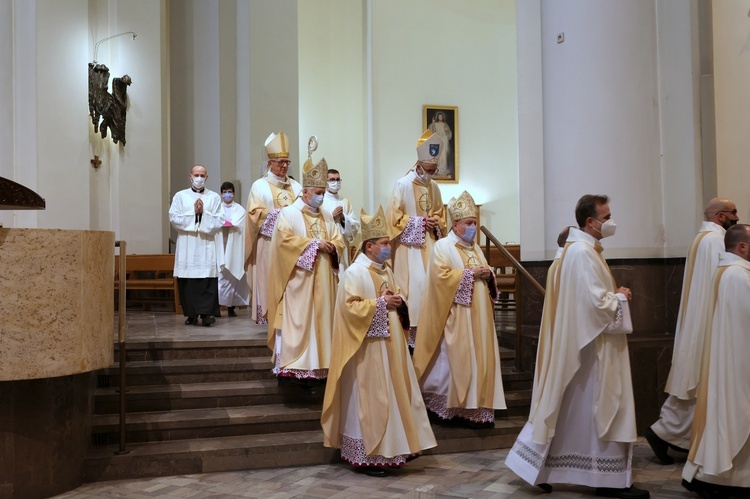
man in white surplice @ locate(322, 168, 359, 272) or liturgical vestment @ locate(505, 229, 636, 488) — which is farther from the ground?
man in white surplice @ locate(322, 168, 359, 272)

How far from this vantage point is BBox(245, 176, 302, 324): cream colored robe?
8156mm

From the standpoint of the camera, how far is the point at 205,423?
598 centimetres

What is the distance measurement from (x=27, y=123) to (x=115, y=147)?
3927 millimetres

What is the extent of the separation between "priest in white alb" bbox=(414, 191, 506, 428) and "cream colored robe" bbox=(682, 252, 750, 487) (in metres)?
1.89

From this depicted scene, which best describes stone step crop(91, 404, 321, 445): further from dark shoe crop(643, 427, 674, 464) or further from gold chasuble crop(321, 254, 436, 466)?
dark shoe crop(643, 427, 674, 464)

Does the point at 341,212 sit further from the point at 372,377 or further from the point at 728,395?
the point at 728,395

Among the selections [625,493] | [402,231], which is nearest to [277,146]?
[402,231]

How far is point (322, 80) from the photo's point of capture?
628 inches

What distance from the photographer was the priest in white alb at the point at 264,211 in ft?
26.5

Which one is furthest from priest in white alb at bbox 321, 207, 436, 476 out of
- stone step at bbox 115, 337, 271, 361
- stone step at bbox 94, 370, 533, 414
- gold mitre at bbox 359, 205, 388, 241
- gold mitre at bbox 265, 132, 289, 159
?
gold mitre at bbox 265, 132, 289, 159

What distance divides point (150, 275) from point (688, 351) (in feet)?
28.8

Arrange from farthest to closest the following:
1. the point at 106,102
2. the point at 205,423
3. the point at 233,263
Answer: the point at 106,102 < the point at 233,263 < the point at 205,423

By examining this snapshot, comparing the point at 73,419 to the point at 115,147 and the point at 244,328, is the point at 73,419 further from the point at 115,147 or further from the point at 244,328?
the point at 115,147

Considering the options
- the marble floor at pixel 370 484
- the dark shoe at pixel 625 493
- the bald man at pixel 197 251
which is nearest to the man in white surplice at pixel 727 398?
the dark shoe at pixel 625 493
